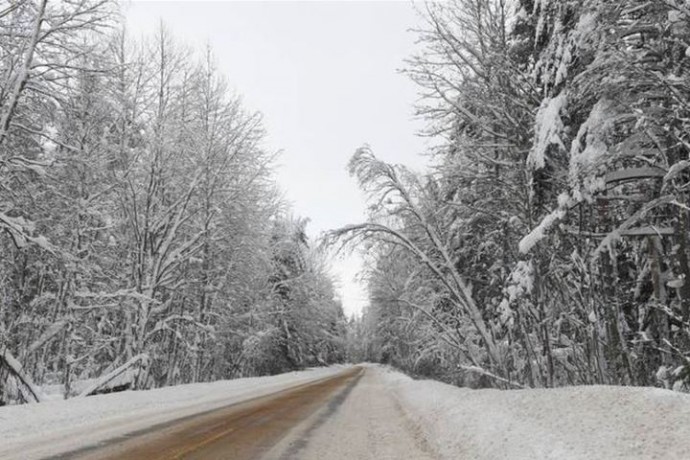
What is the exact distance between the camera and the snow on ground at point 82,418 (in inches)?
318

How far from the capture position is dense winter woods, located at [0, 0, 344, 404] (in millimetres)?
14906

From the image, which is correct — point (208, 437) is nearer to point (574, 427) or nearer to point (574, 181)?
point (574, 427)

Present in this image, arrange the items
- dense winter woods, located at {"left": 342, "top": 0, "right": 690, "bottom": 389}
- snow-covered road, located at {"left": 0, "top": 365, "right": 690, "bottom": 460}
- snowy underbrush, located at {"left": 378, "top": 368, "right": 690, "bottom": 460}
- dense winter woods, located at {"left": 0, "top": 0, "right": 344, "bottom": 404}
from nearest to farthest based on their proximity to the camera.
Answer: snowy underbrush, located at {"left": 378, "top": 368, "right": 690, "bottom": 460}, snow-covered road, located at {"left": 0, "top": 365, "right": 690, "bottom": 460}, dense winter woods, located at {"left": 342, "top": 0, "right": 690, "bottom": 389}, dense winter woods, located at {"left": 0, "top": 0, "right": 344, "bottom": 404}

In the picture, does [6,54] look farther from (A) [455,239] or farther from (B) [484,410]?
(B) [484,410]

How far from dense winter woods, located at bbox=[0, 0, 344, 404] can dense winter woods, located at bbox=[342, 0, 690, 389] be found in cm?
899

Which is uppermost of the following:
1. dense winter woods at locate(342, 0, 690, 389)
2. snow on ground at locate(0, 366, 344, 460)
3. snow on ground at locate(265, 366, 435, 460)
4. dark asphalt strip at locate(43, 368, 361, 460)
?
dense winter woods at locate(342, 0, 690, 389)

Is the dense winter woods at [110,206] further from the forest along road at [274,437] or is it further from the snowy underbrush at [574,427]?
the snowy underbrush at [574,427]

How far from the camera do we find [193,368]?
2989 centimetres

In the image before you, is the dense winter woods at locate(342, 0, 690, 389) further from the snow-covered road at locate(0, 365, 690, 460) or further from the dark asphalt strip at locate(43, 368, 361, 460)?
the dark asphalt strip at locate(43, 368, 361, 460)

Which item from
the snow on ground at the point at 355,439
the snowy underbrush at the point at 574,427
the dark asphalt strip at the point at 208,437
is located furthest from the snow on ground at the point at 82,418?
the snowy underbrush at the point at 574,427

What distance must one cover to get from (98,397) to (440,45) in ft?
44.0

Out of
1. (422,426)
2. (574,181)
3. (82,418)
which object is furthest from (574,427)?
(82,418)

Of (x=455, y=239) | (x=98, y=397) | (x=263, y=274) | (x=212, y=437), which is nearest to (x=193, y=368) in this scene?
(x=263, y=274)

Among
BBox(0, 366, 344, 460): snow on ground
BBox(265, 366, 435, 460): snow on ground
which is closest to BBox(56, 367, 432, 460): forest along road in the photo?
BBox(265, 366, 435, 460): snow on ground
